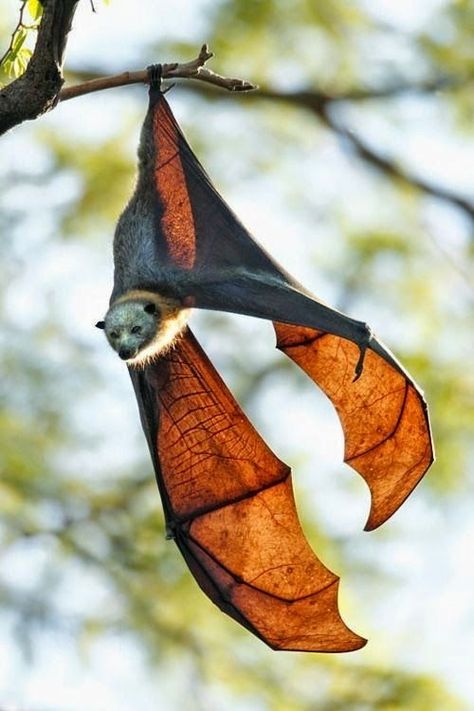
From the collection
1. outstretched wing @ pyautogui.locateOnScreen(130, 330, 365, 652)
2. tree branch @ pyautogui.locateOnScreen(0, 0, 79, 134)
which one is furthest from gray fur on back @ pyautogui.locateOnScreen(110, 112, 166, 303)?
tree branch @ pyautogui.locateOnScreen(0, 0, 79, 134)

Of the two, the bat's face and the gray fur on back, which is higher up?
the gray fur on back

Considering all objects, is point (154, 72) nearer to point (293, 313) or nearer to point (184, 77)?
point (184, 77)

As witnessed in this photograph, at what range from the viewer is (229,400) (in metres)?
7.11

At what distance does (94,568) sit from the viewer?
49.4ft

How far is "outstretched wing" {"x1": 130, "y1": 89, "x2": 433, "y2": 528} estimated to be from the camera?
6.20 metres

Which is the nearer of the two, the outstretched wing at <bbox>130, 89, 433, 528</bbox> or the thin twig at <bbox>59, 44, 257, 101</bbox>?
the thin twig at <bbox>59, 44, 257, 101</bbox>

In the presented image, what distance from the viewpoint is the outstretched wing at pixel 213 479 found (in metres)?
6.98

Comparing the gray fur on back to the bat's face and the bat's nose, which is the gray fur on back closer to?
Result: the bat's face

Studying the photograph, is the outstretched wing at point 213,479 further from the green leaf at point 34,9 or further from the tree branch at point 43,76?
the green leaf at point 34,9

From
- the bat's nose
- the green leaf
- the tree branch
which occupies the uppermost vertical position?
the bat's nose

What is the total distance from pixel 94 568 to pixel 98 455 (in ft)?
4.93

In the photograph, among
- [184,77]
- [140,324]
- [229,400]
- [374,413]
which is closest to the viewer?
[184,77]

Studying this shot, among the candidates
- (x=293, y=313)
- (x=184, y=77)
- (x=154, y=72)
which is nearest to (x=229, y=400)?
(x=293, y=313)

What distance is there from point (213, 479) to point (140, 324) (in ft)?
3.45
